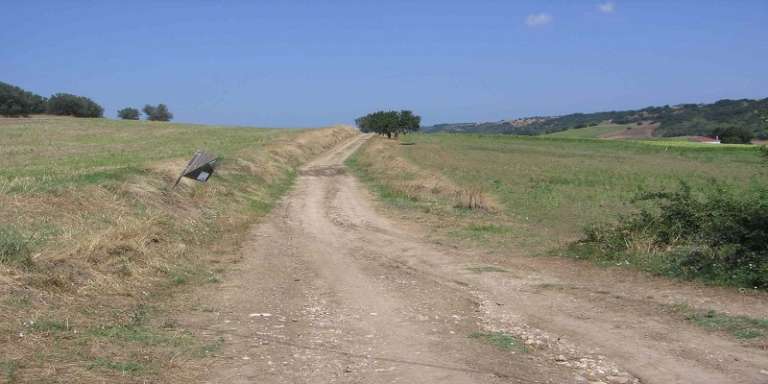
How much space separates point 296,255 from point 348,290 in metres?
3.34

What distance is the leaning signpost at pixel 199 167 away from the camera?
19.7m

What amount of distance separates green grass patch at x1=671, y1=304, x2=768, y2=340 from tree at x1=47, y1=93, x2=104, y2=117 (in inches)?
3764

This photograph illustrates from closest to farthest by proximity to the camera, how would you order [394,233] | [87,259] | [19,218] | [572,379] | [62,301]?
[572,379] < [62,301] < [87,259] < [19,218] < [394,233]

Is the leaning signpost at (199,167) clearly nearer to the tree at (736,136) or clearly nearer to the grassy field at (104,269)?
the grassy field at (104,269)

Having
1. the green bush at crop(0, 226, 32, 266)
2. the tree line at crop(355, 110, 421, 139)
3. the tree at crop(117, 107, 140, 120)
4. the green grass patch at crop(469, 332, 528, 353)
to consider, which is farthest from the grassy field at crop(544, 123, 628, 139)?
the green bush at crop(0, 226, 32, 266)

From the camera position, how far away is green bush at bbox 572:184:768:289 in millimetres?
9984

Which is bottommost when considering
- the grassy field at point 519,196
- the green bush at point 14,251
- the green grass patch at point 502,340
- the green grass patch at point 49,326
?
the grassy field at point 519,196

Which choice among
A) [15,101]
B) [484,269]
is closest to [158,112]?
[15,101]

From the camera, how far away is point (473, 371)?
6.05 m

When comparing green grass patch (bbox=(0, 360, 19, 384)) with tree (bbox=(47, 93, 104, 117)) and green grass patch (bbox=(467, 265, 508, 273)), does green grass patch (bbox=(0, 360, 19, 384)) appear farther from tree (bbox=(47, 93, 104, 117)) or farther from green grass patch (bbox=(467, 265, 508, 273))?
tree (bbox=(47, 93, 104, 117))

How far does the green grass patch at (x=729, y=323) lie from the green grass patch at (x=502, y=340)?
94.3 inches

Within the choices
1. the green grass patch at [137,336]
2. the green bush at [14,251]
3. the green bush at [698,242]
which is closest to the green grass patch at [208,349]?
the green grass patch at [137,336]

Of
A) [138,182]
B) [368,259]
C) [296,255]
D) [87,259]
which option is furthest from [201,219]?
[87,259]

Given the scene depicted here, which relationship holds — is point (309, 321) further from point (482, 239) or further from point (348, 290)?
point (482, 239)
